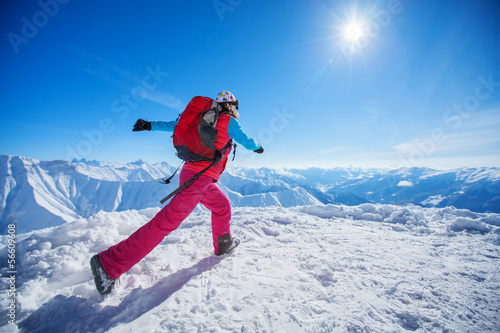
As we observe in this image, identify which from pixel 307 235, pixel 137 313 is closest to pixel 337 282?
pixel 307 235

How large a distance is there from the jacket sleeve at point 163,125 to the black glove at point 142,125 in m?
0.08

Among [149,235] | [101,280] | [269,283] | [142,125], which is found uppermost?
[142,125]

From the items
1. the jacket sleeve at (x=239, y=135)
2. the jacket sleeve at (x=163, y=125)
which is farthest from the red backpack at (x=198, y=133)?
the jacket sleeve at (x=163, y=125)

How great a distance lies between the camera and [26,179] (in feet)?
655

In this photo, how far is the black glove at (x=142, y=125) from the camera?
3585mm

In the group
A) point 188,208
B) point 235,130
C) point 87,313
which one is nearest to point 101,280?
point 87,313

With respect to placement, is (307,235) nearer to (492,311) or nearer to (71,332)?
(492,311)

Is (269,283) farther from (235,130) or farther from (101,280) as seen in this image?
(235,130)

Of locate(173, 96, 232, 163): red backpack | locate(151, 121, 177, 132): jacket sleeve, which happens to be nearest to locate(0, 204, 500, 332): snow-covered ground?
locate(173, 96, 232, 163): red backpack

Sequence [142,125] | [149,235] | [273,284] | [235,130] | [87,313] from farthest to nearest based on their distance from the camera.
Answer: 1. [142,125]
2. [235,130]
3. [149,235]
4. [273,284]
5. [87,313]

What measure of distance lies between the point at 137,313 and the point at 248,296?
1.19m

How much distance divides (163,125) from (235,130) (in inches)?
58.0

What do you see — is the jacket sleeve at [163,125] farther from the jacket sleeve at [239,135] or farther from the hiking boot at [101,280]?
the hiking boot at [101,280]

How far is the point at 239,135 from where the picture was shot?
3395 mm
